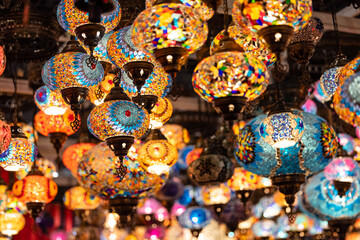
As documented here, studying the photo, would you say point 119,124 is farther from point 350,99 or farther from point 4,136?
point 350,99

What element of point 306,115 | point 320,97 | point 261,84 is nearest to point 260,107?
point 320,97

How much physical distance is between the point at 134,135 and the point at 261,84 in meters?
0.81

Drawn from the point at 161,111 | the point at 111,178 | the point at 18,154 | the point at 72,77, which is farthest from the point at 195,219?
the point at 72,77

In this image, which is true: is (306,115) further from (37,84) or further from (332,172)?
(37,84)

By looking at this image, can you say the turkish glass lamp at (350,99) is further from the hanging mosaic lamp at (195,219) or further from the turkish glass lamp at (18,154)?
the hanging mosaic lamp at (195,219)

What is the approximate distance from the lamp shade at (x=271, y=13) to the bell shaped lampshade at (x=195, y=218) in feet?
11.4

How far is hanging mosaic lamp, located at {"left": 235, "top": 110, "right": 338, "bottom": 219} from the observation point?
2.90m

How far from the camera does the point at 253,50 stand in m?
2.49

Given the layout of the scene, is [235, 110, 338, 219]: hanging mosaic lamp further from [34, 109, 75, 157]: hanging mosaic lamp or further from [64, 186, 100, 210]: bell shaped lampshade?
[64, 186, 100, 210]: bell shaped lampshade

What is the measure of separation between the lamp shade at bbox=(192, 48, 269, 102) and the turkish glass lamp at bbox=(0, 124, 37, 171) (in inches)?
55.5

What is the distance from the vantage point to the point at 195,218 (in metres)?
5.28

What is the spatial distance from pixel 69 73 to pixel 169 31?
0.80 m

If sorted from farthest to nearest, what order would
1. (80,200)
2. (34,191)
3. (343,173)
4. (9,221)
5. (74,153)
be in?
(80,200), (9,221), (74,153), (34,191), (343,173)

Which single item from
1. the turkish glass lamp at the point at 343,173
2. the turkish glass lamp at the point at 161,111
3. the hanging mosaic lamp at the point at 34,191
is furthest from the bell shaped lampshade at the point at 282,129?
the hanging mosaic lamp at the point at 34,191
